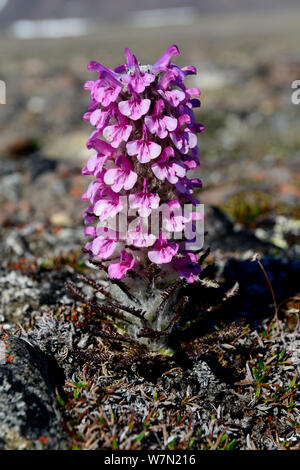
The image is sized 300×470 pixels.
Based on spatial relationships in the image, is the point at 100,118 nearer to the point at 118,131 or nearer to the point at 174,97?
the point at 118,131

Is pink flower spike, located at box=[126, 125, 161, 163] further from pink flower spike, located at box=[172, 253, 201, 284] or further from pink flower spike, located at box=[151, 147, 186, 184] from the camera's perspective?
pink flower spike, located at box=[172, 253, 201, 284]

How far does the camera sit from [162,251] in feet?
10.6

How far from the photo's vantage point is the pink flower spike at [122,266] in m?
3.28

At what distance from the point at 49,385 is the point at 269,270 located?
2.90 metres

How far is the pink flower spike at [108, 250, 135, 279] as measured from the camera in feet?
10.8

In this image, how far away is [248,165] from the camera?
35.0ft

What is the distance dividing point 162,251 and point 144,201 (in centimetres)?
38

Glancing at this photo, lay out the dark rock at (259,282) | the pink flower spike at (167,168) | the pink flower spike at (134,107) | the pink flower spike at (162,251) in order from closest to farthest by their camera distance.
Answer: the pink flower spike at (134,107) < the pink flower spike at (167,168) < the pink flower spike at (162,251) < the dark rock at (259,282)

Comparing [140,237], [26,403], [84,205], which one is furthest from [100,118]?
[84,205]

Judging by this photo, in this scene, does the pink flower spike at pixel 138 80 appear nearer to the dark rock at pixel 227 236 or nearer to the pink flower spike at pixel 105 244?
the pink flower spike at pixel 105 244

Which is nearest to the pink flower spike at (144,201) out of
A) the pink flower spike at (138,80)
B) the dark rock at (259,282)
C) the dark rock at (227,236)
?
the pink flower spike at (138,80)

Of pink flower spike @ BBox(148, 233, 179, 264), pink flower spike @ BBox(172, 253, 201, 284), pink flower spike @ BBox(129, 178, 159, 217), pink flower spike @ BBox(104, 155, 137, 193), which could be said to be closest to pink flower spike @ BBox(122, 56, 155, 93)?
pink flower spike @ BBox(104, 155, 137, 193)

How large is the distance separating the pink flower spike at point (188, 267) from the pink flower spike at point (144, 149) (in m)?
0.84

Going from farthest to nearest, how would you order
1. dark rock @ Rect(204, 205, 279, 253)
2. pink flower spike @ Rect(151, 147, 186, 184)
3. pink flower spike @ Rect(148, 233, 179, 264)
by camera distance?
1. dark rock @ Rect(204, 205, 279, 253)
2. pink flower spike @ Rect(148, 233, 179, 264)
3. pink flower spike @ Rect(151, 147, 186, 184)
